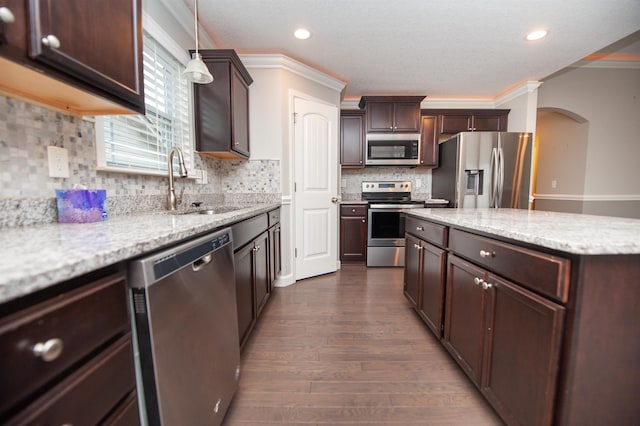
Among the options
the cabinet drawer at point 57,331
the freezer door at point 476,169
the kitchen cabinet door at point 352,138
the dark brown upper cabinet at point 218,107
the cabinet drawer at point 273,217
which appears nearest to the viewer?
the cabinet drawer at point 57,331

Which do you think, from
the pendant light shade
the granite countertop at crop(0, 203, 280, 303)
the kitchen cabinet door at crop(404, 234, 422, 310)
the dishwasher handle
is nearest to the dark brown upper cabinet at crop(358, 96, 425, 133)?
the kitchen cabinet door at crop(404, 234, 422, 310)

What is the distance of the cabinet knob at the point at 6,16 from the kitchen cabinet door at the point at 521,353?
173 cm

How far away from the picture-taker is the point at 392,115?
147 inches

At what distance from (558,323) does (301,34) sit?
274cm

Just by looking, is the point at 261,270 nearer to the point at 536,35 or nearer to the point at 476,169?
the point at 476,169

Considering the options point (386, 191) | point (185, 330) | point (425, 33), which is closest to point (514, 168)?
point (386, 191)

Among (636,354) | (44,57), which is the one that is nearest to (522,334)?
(636,354)

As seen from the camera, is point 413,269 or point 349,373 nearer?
point 349,373

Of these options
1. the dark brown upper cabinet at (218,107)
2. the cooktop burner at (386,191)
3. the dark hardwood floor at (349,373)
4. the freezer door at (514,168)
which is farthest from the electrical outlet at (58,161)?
the freezer door at (514,168)

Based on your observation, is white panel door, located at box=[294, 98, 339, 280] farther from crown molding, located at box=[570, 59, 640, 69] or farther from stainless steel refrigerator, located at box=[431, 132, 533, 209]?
crown molding, located at box=[570, 59, 640, 69]

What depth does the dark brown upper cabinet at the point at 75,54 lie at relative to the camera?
26.9 inches

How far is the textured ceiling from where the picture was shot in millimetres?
2059

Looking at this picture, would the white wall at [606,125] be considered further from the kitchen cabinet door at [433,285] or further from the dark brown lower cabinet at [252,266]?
the dark brown lower cabinet at [252,266]

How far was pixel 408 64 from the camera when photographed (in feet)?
9.86
